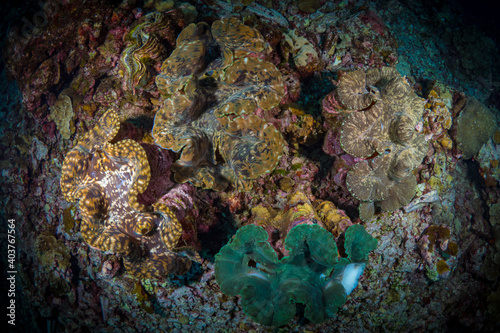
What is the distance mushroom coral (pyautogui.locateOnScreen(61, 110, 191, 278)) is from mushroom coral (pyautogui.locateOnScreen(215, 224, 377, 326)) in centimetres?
56

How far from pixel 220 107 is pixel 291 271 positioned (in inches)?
63.2

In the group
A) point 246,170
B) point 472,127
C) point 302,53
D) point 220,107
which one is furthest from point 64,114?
point 472,127

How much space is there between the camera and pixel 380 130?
7.63 ft

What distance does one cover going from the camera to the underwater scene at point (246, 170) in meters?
2.13

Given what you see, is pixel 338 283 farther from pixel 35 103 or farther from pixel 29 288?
pixel 29 288

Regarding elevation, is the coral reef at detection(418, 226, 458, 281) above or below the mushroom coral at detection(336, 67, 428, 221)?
below

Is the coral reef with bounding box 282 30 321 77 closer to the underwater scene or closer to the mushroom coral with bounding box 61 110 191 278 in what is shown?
the underwater scene

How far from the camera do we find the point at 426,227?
332 cm

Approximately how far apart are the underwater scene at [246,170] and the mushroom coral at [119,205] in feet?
0.05

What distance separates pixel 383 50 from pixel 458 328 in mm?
4626

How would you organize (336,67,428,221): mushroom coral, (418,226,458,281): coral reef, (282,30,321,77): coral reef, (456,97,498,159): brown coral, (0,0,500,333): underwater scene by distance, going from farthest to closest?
(456,97,498,159): brown coral, (418,226,458,281): coral reef, (282,30,321,77): coral reef, (336,67,428,221): mushroom coral, (0,0,500,333): underwater scene

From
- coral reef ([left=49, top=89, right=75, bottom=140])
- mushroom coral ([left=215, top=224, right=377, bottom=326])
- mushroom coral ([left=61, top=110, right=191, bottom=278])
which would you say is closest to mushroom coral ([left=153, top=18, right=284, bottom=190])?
mushroom coral ([left=61, top=110, right=191, bottom=278])

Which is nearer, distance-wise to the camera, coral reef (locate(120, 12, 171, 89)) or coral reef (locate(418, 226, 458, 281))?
coral reef (locate(120, 12, 171, 89))

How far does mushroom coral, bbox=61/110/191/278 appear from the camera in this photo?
6.67 feet
